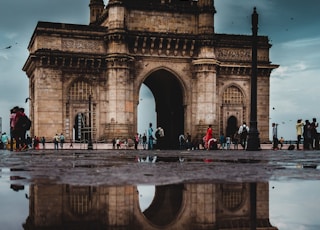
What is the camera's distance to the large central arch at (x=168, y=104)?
43.4 m

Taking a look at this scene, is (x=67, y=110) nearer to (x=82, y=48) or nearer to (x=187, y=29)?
(x=82, y=48)

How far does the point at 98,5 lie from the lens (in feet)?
165

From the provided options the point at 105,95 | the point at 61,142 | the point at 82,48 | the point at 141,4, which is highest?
the point at 141,4

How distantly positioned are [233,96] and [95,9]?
15.7m

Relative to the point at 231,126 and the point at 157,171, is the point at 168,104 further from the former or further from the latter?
the point at 157,171

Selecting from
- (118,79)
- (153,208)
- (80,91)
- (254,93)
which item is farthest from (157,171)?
(80,91)

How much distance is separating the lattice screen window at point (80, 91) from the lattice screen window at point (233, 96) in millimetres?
11165

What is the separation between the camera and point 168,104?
150ft

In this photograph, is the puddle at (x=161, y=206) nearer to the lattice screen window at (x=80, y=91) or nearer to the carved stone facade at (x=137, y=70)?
the carved stone facade at (x=137, y=70)

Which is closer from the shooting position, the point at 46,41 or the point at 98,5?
the point at 46,41

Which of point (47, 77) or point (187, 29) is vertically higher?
point (187, 29)

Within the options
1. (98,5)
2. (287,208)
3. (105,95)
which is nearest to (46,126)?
(105,95)

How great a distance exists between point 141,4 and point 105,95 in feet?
24.3

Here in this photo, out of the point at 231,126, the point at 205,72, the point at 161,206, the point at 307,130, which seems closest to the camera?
the point at 161,206
